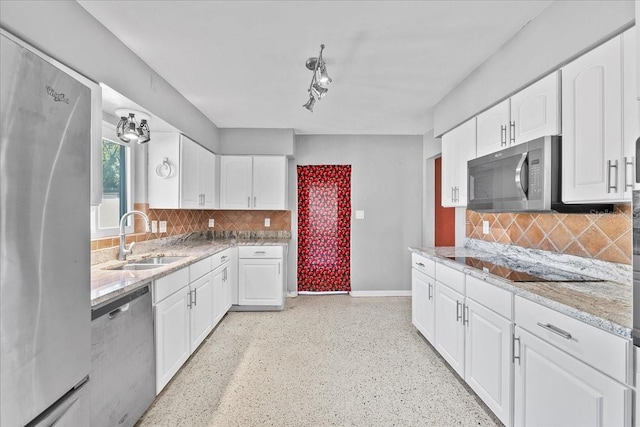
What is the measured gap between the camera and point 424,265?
2.73 metres

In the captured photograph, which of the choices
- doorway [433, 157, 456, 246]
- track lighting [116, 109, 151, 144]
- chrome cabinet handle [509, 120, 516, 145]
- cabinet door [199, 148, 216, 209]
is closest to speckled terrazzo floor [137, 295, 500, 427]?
cabinet door [199, 148, 216, 209]

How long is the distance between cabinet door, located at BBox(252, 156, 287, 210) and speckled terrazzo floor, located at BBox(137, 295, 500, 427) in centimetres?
151

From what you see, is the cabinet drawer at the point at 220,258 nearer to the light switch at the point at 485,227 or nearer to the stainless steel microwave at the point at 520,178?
the stainless steel microwave at the point at 520,178

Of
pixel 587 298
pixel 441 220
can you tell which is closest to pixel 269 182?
pixel 441 220

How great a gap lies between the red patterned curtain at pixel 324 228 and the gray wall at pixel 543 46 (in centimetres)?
222

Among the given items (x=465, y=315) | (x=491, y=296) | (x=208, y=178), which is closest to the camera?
(x=491, y=296)

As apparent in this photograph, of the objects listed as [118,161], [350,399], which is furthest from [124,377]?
[118,161]

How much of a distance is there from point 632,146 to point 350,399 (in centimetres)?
201

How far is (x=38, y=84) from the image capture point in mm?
846

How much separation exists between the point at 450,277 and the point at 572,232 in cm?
79

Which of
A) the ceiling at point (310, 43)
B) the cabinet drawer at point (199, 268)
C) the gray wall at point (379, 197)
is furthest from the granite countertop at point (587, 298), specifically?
the gray wall at point (379, 197)

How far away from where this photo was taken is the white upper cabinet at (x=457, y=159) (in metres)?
2.47

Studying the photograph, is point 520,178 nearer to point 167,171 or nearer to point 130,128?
point 130,128

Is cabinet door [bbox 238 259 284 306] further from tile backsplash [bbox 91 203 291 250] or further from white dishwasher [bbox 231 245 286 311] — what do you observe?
tile backsplash [bbox 91 203 291 250]
